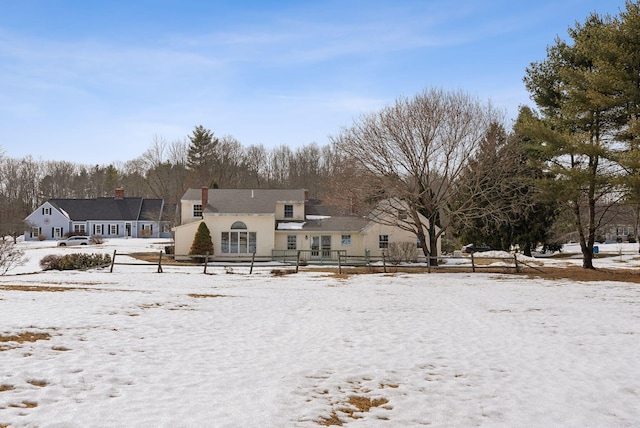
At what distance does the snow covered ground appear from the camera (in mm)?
6055

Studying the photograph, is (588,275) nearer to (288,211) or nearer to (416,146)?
(416,146)

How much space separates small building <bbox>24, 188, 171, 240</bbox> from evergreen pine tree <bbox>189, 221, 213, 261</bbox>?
32117 millimetres

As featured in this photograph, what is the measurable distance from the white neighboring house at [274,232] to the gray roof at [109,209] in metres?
32.5

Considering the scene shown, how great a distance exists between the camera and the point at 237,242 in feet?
127

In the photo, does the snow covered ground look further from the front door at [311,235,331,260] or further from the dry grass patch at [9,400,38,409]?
the front door at [311,235,331,260]

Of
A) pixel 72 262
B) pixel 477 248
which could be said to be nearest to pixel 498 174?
pixel 477 248

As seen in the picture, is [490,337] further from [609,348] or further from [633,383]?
[633,383]

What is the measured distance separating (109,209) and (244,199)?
125 ft

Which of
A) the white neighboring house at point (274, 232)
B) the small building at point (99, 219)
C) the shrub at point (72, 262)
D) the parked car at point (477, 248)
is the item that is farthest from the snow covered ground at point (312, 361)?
the small building at point (99, 219)

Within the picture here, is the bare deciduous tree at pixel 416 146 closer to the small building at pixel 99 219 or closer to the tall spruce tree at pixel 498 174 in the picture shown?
the tall spruce tree at pixel 498 174

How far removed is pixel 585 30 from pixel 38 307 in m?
27.6

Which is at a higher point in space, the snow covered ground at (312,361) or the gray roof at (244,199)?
the gray roof at (244,199)

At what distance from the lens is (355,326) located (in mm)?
11984

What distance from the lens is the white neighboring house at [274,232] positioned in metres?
38.5
